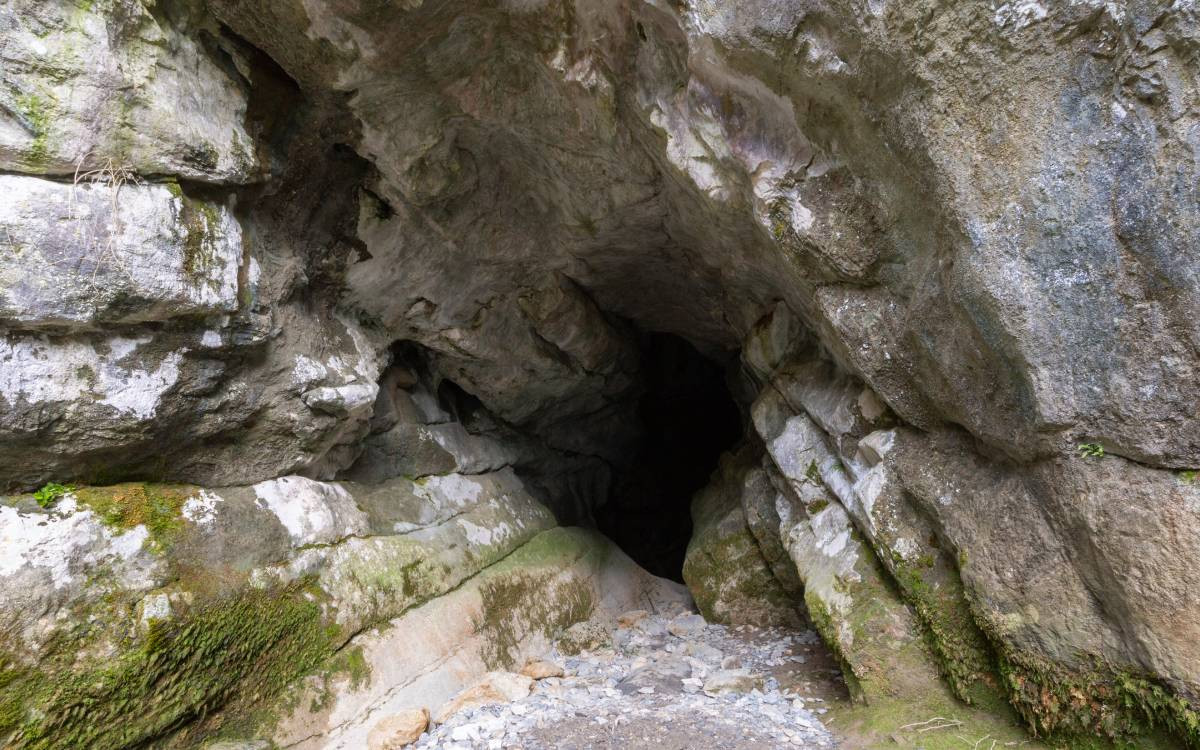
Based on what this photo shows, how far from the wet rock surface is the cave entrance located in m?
6.13

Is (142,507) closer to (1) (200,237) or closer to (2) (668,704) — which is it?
(1) (200,237)

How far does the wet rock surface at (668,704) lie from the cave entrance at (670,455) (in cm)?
613

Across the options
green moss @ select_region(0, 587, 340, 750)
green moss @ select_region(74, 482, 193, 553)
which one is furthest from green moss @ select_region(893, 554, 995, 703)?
green moss @ select_region(74, 482, 193, 553)

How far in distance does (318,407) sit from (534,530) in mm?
3451

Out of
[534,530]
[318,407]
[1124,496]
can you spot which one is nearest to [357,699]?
[318,407]

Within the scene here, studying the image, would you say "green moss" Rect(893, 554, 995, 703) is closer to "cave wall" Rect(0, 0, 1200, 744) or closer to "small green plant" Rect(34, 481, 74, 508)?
"cave wall" Rect(0, 0, 1200, 744)

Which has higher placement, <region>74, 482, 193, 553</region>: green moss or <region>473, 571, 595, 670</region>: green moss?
<region>74, 482, 193, 553</region>: green moss

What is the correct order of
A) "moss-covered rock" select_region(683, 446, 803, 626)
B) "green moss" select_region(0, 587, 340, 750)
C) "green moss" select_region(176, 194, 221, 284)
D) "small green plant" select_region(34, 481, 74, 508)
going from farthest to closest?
"moss-covered rock" select_region(683, 446, 803, 626)
"green moss" select_region(176, 194, 221, 284)
"small green plant" select_region(34, 481, 74, 508)
"green moss" select_region(0, 587, 340, 750)

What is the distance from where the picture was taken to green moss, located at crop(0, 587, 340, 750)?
3.50 m

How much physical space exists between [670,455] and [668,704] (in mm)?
9581

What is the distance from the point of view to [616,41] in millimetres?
4672

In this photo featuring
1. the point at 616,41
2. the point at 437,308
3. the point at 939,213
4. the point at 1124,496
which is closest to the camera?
the point at 1124,496

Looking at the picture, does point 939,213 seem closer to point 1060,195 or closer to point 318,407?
point 1060,195

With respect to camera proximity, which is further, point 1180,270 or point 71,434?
point 71,434
